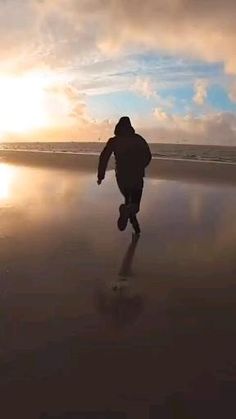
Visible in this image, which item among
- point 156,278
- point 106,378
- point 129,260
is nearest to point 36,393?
point 106,378

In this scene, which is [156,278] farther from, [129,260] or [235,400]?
[235,400]

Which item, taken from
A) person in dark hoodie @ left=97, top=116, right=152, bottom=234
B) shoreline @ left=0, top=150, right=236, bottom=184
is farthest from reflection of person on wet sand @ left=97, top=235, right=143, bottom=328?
shoreline @ left=0, top=150, right=236, bottom=184

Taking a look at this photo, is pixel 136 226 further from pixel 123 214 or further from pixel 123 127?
pixel 123 127

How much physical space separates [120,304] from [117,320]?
45 centimetres

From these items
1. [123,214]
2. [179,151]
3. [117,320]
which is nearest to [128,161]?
[123,214]

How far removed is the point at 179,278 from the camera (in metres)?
6.25

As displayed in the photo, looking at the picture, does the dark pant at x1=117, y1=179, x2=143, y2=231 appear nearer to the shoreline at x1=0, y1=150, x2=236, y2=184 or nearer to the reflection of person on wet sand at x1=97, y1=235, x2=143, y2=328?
the reflection of person on wet sand at x1=97, y1=235, x2=143, y2=328

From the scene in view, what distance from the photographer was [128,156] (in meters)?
8.90

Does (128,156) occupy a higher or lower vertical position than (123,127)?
lower

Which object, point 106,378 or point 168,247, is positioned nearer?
point 106,378

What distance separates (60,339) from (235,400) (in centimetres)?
159

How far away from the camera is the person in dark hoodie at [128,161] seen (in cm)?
885

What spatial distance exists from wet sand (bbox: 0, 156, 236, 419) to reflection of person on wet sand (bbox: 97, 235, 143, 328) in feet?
0.03

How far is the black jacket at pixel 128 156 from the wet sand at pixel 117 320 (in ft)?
3.67
